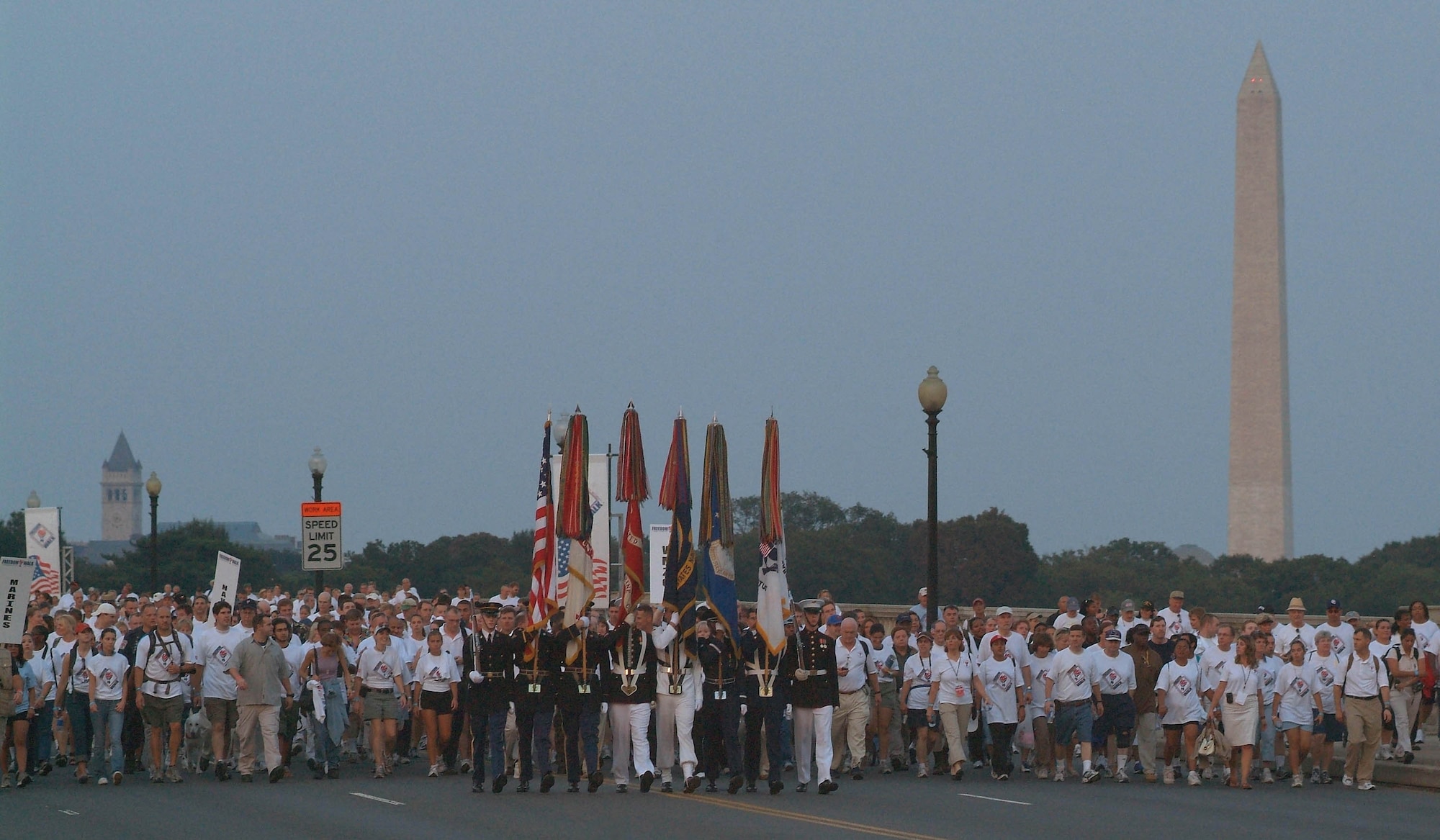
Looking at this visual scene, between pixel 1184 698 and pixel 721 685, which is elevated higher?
pixel 721 685

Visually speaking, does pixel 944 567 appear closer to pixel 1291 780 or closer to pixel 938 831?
pixel 1291 780

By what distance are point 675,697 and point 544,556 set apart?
7.32 ft

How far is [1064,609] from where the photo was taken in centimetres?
2478

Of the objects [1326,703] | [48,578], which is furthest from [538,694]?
[48,578]

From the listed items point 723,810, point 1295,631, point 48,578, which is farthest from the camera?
point 48,578

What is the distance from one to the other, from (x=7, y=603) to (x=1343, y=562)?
57312mm

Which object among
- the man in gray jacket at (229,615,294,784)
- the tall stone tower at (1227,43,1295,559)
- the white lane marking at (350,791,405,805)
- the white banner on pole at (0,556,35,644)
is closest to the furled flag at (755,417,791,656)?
the white lane marking at (350,791,405,805)

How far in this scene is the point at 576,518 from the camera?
20.7 metres

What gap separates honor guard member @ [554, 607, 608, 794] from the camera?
1902 centimetres

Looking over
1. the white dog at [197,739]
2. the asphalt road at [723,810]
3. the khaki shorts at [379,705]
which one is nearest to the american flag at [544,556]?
the asphalt road at [723,810]

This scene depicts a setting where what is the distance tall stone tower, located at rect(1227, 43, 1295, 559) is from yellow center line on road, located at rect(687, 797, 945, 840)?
35.8 m

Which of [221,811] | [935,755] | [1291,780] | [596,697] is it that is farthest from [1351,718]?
[221,811]

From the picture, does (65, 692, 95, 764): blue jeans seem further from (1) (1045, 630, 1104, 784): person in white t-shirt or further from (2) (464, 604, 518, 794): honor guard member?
(1) (1045, 630, 1104, 784): person in white t-shirt

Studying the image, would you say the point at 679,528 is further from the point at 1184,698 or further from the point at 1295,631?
the point at 1295,631
